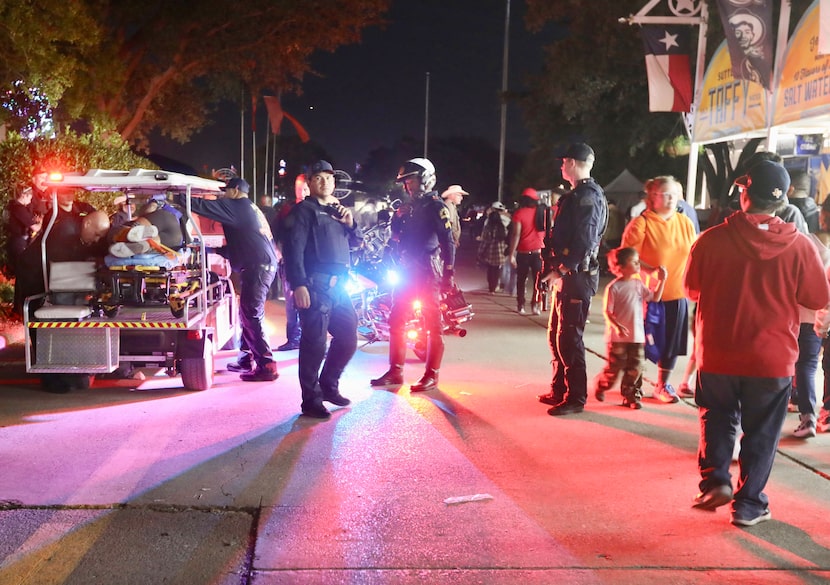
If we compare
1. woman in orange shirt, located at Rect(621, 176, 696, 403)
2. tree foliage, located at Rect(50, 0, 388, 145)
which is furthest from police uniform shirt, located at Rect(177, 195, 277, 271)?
tree foliage, located at Rect(50, 0, 388, 145)

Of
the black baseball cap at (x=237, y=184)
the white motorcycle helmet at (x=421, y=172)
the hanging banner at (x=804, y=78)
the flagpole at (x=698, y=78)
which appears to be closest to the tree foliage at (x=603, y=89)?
the flagpole at (x=698, y=78)

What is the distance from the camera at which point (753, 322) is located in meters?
4.55

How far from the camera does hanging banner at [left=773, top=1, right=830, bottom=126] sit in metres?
9.32

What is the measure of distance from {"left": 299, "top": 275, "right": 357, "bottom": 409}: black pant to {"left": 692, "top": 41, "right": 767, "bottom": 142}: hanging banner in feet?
23.1

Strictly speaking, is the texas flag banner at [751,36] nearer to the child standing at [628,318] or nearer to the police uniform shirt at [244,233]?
the child standing at [628,318]

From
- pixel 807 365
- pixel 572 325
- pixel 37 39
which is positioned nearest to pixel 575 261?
pixel 572 325

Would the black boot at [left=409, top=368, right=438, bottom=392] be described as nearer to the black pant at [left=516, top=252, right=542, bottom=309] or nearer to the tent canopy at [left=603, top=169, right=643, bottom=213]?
the black pant at [left=516, top=252, right=542, bottom=309]

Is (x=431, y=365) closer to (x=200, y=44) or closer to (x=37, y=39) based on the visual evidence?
(x=37, y=39)

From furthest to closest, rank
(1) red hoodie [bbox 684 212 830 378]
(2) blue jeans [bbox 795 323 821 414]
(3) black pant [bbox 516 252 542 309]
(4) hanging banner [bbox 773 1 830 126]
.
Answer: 1. (3) black pant [bbox 516 252 542 309]
2. (4) hanging banner [bbox 773 1 830 126]
3. (2) blue jeans [bbox 795 323 821 414]
4. (1) red hoodie [bbox 684 212 830 378]

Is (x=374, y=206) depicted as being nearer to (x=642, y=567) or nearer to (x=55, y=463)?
(x=55, y=463)

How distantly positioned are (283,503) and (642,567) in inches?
80.3

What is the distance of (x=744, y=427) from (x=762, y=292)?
771 mm

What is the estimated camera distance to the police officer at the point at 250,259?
25.4 ft

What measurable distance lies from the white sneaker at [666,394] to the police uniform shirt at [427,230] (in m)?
2.21
